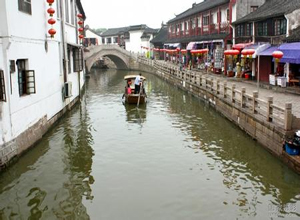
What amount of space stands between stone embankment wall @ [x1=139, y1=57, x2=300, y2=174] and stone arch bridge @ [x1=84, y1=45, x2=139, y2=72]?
23.0m

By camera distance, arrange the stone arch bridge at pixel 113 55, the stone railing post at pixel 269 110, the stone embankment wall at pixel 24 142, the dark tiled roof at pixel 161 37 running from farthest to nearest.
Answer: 1. the dark tiled roof at pixel 161 37
2. the stone arch bridge at pixel 113 55
3. the stone railing post at pixel 269 110
4. the stone embankment wall at pixel 24 142

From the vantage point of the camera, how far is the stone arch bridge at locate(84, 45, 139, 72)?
45.8 meters

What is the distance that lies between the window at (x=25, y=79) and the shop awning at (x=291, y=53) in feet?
40.1

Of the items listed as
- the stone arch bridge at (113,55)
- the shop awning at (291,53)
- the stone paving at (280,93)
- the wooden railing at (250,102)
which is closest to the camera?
the wooden railing at (250,102)

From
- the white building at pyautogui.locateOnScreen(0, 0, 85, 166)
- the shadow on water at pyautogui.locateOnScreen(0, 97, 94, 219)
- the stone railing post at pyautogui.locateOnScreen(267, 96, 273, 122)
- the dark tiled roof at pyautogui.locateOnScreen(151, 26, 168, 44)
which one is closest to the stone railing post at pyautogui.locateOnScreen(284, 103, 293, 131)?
the stone railing post at pyautogui.locateOnScreen(267, 96, 273, 122)

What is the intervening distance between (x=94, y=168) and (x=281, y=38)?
14469 millimetres

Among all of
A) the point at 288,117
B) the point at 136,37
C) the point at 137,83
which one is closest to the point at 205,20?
the point at 137,83

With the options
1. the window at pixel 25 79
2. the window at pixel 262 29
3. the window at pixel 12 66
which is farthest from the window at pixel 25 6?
the window at pixel 262 29

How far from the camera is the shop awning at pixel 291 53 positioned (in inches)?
671

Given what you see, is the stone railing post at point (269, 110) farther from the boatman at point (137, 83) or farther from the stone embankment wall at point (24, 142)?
the boatman at point (137, 83)

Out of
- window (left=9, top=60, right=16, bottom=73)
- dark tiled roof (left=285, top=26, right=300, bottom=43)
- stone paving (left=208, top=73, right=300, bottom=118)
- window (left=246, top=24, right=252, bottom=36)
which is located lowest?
stone paving (left=208, top=73, right=300, bottom=118)

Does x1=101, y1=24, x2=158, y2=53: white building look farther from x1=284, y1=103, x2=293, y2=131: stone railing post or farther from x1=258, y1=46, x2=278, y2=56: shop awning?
x1=284, y1=103, x2=293, y2=131: stone railing post

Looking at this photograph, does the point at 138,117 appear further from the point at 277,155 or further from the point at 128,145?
the point at 277,155

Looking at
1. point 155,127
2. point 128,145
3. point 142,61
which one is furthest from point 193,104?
point 142,61
